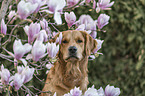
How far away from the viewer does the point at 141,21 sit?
4516mm

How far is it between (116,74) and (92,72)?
1.89 feet

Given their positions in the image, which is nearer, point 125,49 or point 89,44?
point 89,44

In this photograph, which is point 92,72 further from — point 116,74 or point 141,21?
point 141,21

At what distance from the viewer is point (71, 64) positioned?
89.9 inches

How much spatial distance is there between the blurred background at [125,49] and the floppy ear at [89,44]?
1998 mm

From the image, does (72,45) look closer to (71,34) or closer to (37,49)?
(71,34)

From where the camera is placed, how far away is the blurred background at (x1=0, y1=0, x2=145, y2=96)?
4426mm

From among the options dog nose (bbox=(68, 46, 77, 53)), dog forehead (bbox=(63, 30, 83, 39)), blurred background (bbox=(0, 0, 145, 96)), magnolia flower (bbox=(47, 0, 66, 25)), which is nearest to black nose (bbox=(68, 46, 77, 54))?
dog nose (bbox=(68, 46, 77, 53))

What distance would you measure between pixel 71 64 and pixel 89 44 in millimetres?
256

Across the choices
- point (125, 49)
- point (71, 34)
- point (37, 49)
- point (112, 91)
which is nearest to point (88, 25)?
point (71, 34)

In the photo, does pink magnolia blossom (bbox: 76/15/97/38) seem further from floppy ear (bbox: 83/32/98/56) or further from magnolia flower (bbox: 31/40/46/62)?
magnolia flower (bbox: 31/40/46/62)

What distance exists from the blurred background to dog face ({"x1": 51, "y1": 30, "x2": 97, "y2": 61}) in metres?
2.01

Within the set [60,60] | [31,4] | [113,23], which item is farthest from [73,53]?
[113,23]

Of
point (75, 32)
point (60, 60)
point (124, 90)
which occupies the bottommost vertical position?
point (124, 90)
